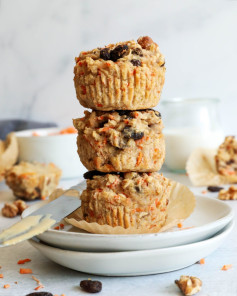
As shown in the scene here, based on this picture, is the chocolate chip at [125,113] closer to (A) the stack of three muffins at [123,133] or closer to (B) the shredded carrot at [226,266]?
(A) the stack of three muffins at [123,133]

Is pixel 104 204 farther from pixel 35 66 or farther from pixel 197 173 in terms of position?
pixel 35 66

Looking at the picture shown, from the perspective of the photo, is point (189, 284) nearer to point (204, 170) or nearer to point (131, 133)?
point (131, 133)

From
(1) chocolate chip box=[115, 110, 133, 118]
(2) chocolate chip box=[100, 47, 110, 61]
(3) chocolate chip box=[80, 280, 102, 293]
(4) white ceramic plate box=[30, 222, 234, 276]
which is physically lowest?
(3) chocolate chip box=[80, 280, 102, 293]

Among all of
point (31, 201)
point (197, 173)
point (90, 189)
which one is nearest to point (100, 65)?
point (90, 189)

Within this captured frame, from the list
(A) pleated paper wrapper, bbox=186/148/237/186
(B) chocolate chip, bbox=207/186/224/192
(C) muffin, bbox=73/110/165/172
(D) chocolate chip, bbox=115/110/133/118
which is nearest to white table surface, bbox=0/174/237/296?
(C) muffin, bbox=73/110/165/172

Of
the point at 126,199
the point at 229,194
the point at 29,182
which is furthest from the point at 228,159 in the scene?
the point at 126,199

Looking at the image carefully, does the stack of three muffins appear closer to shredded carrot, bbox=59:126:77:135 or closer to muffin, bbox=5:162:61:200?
muffin, bbox=5:162:61:200
